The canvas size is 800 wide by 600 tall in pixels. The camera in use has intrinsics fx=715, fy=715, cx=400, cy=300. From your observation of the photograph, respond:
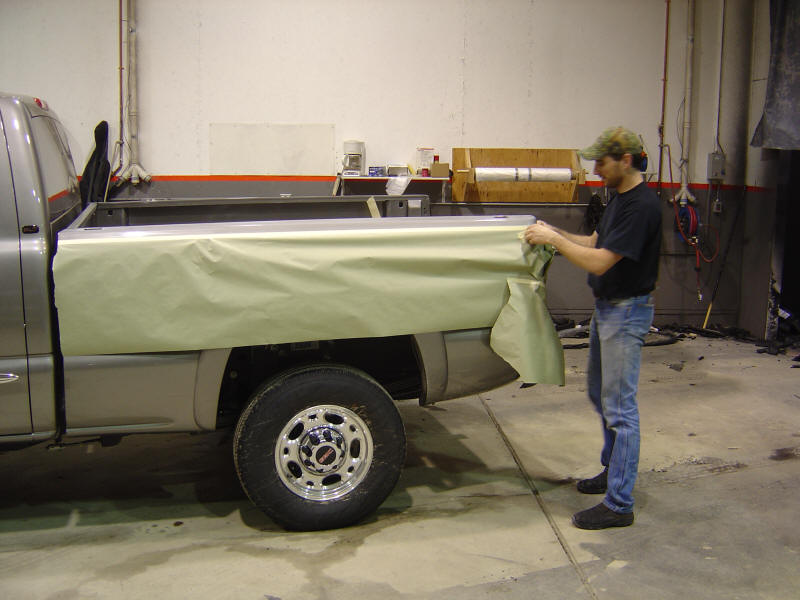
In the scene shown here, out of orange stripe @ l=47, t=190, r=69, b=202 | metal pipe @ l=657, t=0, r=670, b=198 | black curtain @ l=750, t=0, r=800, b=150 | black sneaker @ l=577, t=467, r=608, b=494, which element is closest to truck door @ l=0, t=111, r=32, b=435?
orange stripe @ l=47, t=190, r=69, b=202

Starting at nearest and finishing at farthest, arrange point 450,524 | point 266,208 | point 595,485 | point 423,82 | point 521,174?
point 450,524 < point 595,485 < point 266,208 < point 521,174 < point 423,82

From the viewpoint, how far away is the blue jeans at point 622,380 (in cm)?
345

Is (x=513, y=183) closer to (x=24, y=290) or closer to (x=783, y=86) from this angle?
(x=783, y=86)

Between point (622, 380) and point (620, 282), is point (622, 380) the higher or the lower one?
the lower one

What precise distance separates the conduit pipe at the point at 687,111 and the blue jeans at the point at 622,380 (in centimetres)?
581

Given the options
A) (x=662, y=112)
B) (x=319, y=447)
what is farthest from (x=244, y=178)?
(x=319, y=447)

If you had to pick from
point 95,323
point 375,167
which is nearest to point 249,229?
point 95,323

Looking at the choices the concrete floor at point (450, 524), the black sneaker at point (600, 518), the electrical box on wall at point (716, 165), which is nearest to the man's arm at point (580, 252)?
the black sneaker at point (600, 518)

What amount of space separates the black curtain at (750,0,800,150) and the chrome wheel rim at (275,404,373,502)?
5.98 meters

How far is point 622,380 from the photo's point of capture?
346 cm

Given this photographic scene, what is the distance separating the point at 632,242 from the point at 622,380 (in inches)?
26.5

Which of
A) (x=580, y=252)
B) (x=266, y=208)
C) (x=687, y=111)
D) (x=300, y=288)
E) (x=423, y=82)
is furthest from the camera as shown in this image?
(x=687, y=111)

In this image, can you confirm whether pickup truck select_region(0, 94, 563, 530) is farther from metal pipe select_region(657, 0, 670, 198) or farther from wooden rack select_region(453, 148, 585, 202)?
metal pipe select_region(657, 0, 670, 198)

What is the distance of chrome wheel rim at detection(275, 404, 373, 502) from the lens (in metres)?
3.39
